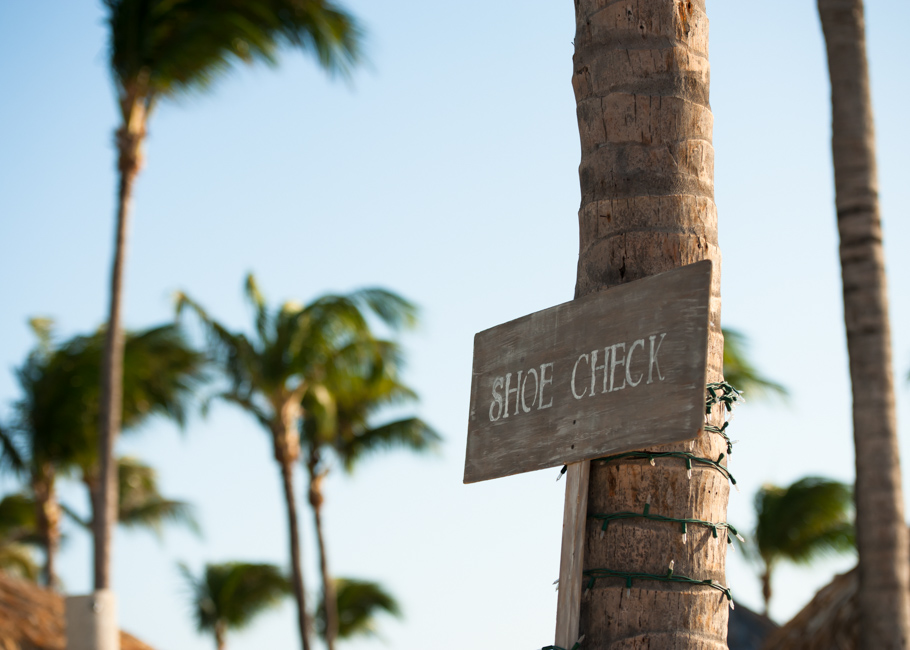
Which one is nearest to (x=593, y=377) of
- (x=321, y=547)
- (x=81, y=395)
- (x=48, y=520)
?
(x=81, y=395)

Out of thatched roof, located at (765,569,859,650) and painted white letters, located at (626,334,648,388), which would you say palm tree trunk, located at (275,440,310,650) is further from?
painted white letters, located at (626,334,648,388)

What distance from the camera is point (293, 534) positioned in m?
17.0

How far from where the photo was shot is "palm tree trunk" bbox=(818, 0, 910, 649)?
473cm

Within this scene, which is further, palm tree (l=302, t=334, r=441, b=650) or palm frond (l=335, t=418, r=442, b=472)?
palm frond (l=335, t=418, r=442, b=472)

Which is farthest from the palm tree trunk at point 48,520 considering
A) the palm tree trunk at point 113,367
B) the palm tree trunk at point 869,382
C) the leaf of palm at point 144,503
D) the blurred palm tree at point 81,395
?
the palm tree trunk at point 869,382

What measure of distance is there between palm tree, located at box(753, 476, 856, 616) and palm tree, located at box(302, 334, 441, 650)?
24.1ft

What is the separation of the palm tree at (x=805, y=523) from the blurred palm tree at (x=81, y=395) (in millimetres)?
12225

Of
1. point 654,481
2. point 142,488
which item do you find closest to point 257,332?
point 142,488

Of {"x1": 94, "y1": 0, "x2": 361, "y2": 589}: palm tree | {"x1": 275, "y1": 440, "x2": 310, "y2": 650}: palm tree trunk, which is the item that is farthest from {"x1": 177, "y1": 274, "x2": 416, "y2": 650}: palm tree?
{"x1": 94, "y1": 0, "x2": 361, "y2": 589}: palm tree

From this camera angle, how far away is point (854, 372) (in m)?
4.75

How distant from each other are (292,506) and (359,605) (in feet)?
34.0

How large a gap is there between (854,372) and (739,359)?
44.2 ft

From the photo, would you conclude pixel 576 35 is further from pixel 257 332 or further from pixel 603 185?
pixel 257 332

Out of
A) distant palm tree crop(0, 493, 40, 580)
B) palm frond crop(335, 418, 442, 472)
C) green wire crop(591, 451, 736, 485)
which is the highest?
palm frond crop(335, 418, 442, 472)
